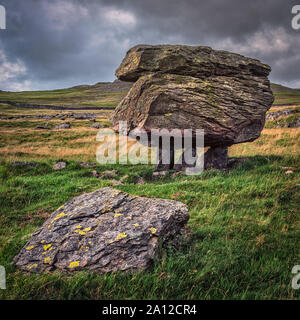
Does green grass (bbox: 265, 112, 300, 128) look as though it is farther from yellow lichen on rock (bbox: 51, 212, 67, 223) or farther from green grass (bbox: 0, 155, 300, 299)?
yellow lichen on rock (bbox: 51, 212, 67, 223)

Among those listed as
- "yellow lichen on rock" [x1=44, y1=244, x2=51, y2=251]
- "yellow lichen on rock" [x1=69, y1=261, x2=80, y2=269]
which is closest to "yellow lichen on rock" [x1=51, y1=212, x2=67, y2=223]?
"yellow lichen on rock" [x1=44, y1=244, x2=51, y2=251]

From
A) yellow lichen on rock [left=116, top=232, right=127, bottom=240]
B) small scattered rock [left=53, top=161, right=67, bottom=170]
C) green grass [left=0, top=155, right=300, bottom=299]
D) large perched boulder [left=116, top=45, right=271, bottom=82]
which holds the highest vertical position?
large perched boulder [left=116, top=45, right=271, bottom=82]

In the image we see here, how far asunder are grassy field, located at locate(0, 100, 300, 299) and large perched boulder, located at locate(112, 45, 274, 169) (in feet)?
8.50

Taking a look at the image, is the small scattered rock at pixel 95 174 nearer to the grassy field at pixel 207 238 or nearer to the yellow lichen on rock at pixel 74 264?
the grassy field at pixel 207 238

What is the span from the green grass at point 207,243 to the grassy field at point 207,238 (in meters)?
0.02

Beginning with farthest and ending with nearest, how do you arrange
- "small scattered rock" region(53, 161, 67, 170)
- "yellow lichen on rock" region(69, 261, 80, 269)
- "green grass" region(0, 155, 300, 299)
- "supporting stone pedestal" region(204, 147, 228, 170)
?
"small scattered rock" region(53, 161, 67, 170), "supporting stone pedestal" region(204, 147, 228, 170), "yellow lichen on rock" region(69, 261, 80, 269), "green grass" region(0, 155, 300, 299)

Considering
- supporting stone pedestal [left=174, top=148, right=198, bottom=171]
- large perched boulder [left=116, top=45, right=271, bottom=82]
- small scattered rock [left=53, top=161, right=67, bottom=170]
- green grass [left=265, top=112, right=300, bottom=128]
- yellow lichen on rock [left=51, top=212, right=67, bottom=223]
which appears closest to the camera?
yellow lichen on rock [left=51, top=212, right=67, bottom=223]

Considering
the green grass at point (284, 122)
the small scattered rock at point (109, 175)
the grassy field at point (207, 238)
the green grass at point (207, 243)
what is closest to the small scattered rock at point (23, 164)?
the grassy field at point (207, 238)

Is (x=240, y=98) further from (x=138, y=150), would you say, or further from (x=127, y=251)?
(x=138, y=150)

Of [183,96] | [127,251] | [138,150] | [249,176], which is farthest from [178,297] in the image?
[138,150]

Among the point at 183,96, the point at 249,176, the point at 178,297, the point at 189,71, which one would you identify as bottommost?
the point at 178,297

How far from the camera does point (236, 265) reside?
4148 mm

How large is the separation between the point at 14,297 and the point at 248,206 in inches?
264

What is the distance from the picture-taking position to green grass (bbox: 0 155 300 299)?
11.3 ft
